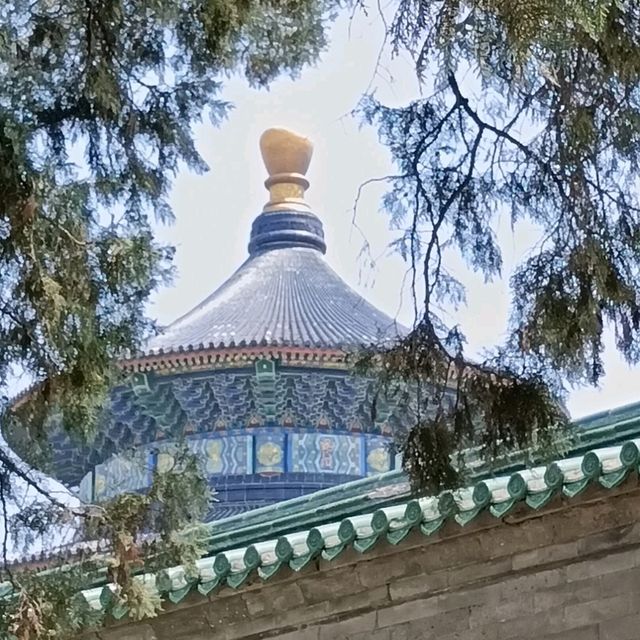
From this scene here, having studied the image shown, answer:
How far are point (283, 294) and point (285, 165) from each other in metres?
1.00

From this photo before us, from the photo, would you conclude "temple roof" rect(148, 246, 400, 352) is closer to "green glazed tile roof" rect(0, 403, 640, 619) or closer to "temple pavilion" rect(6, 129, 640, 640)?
"temple pavilion" rect(6, 129, 640, 640)

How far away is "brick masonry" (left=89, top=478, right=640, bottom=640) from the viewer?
6520 mm

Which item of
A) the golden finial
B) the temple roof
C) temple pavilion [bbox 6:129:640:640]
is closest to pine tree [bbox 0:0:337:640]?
temple pavilion [bbox 6:129:640:640]

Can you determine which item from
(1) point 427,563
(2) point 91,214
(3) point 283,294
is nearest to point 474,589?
(1) point 427,563

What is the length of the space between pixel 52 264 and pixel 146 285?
0.27m

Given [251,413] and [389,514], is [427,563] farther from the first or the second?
[251,413]

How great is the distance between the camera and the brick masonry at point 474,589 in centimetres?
652

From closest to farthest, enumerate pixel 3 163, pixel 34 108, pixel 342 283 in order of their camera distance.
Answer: pixel 3 163 < pixel 34 108 < pixel 342 283

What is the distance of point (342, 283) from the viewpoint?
13.9 meters

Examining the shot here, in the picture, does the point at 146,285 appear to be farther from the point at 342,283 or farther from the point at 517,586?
the point at 342,283

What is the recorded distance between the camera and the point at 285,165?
13.6 metres

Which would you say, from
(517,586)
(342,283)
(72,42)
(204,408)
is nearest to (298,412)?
(204,408)

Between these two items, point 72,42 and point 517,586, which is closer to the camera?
point 72,42

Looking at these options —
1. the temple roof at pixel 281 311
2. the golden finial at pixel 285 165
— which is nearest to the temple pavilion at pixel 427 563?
the temple roof at pixel 281 311
